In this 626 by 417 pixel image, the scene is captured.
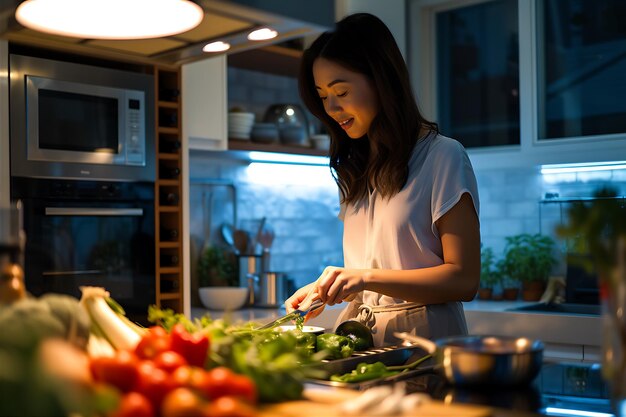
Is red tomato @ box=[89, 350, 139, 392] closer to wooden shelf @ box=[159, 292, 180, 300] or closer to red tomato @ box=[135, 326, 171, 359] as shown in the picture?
red tomato @ box=[135, 326, 171, 359]

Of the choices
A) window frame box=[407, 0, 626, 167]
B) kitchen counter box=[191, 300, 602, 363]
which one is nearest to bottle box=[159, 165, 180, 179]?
kitchen counter box=[191, 300, 602, 363]

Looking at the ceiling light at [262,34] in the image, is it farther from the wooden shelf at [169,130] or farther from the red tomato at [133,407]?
the wooden shelf at [169,130]

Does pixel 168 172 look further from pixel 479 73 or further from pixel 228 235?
pixel 479 73

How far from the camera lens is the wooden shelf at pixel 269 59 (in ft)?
12.2

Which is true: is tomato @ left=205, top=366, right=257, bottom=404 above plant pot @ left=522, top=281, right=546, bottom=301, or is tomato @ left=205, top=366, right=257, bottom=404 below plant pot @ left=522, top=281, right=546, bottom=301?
above

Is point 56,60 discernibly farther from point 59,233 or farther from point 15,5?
point 15,5

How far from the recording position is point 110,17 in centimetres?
161

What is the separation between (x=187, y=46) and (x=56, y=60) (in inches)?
45.1

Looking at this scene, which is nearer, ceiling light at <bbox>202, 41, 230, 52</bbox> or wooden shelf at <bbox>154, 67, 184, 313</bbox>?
ceiling light at <bbox>202, 41, 230, 52</bbox>

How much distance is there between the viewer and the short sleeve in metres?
1.92

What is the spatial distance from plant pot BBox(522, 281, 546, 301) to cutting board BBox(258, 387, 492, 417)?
2913 millimetres

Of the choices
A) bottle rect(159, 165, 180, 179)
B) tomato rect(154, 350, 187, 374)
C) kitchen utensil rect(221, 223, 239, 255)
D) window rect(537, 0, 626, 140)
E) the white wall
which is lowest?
tomato rect(154, 350, 187, 374)

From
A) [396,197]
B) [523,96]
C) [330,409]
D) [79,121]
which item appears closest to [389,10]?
[523,96]

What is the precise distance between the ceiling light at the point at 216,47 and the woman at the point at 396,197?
0.30 m
